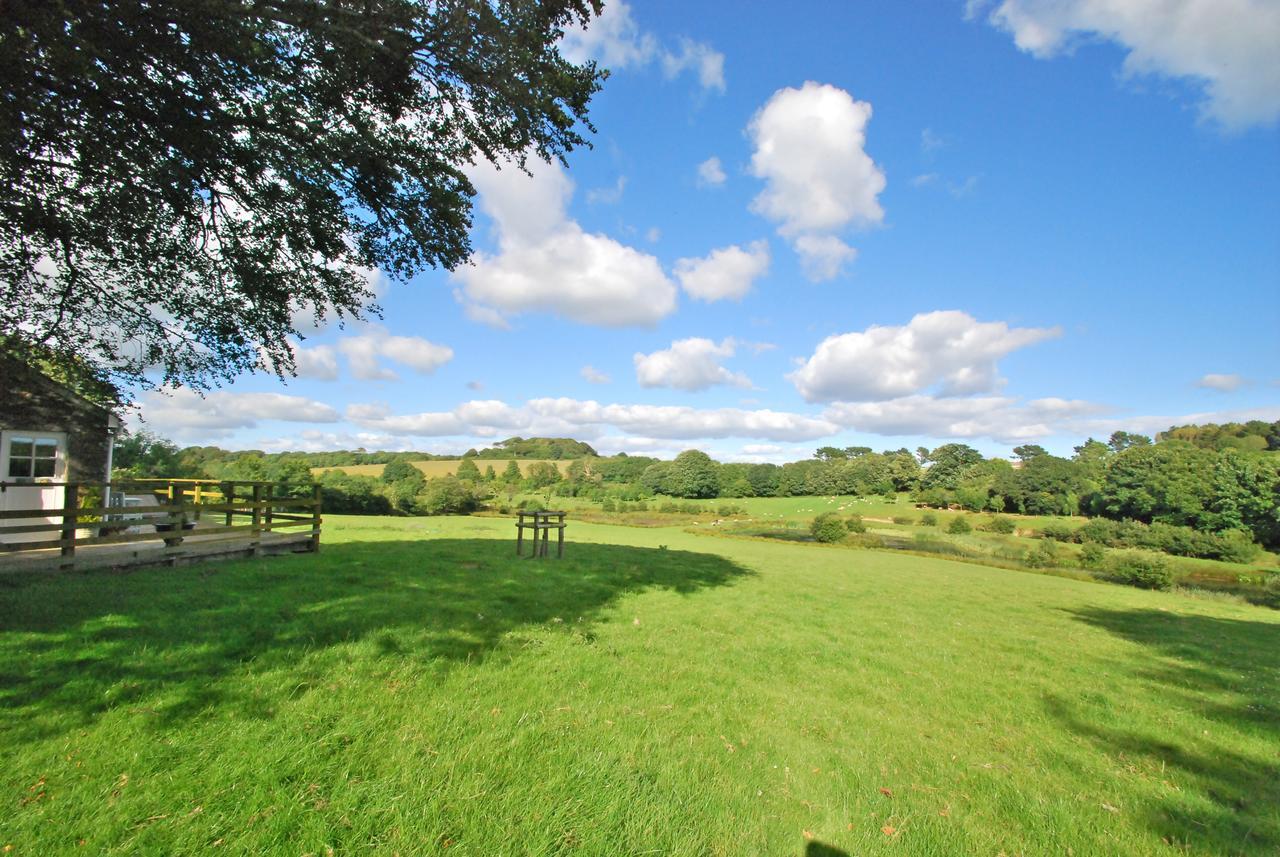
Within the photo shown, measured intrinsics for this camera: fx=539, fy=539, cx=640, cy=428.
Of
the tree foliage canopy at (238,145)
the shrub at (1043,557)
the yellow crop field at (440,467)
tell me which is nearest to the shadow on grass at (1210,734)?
the tree foliage canopy at (238,145)

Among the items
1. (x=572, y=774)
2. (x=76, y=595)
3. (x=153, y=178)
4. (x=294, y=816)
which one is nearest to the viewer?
(x=294, y=816)

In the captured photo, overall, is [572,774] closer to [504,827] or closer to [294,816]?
[504,827]

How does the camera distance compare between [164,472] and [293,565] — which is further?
[164,472]

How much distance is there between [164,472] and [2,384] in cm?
3909

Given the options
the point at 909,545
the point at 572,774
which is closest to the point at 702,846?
the point at 572,774

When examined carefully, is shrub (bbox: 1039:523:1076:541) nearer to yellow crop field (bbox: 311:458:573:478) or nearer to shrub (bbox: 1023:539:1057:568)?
shrub (bbox: 1023:539:1057:568)

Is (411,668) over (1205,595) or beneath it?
over

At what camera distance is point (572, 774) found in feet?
13.6

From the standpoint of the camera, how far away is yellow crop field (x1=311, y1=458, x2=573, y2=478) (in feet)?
241

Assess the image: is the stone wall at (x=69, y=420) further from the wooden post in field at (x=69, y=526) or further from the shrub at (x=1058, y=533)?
the shrub at (x=1058, y=533)

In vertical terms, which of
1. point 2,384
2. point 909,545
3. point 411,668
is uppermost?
point 2,384

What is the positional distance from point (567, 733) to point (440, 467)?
274 ft

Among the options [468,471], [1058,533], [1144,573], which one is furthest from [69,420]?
[1058,533]

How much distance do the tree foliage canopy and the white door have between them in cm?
900
